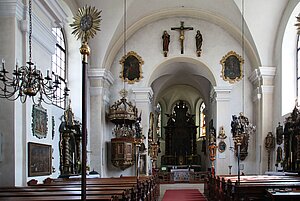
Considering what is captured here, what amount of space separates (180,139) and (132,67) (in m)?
12.1

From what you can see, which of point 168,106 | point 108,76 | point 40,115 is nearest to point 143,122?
point 108,76

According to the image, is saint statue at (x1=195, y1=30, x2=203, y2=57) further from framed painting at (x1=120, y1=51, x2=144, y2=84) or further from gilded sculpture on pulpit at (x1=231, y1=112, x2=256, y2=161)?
gilded sculpture on pulpit at (x1=231, y1=112, x2=256, y2=161)

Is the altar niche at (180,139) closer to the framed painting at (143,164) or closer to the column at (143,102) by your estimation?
the framed painting at (143,164)

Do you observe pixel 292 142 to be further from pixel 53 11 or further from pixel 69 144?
pixel 53 11

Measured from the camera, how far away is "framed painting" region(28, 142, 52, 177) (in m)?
9.80

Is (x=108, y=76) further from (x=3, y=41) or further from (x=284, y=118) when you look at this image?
(x=3, y=41)

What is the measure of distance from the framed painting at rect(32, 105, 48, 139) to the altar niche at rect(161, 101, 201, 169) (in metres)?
18.8

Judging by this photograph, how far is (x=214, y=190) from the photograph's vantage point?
13.4 meters

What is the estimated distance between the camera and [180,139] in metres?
30.1

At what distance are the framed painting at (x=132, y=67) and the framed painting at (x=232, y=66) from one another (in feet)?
11.8

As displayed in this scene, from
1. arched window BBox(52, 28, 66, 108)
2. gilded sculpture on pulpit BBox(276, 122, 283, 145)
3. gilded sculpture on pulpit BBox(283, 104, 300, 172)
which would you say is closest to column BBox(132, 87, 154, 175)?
arched window BBox(52, 28, 66, 108)

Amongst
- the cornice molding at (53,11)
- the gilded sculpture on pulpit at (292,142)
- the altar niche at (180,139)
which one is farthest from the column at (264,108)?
the altar niche at (180,139)

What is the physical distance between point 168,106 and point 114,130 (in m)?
13.8

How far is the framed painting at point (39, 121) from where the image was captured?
10.2 m
